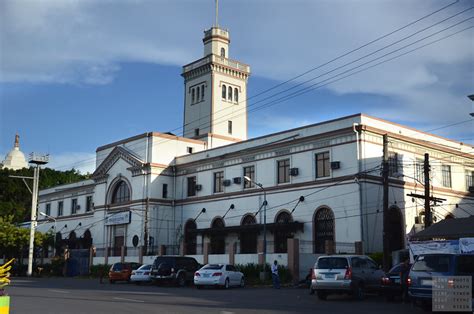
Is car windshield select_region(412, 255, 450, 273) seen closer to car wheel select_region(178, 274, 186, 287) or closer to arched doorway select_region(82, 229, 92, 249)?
car wheel select_region(178, 274, 186, 287)

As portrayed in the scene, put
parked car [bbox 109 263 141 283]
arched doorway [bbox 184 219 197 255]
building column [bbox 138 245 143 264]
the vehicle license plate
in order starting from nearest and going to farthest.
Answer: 1. the vehicle license plate
2. parked car [bbox 109 263 141 283]
3. building column [bbox 138 245 143 264]
4. arched doorway [bbox 184 219 197 255]

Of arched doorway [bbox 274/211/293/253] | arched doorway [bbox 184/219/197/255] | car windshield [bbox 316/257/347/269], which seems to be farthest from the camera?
arched doorway [bbox 184/219/197/255]

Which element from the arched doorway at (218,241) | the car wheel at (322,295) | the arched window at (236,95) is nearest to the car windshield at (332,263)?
the car wheel at (322,295)

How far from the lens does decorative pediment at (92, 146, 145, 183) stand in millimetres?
52719

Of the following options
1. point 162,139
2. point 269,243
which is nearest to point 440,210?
point 269,243

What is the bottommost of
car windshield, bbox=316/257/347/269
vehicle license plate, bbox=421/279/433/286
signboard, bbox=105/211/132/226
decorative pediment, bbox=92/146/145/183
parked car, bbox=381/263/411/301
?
parked car, bbox=381/263/411/301

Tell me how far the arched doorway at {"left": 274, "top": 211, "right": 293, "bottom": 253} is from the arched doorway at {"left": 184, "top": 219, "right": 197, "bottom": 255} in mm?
9564

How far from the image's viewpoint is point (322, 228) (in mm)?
39406

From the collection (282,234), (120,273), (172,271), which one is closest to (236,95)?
(282,234)

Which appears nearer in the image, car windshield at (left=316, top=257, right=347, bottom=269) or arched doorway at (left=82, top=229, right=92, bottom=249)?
car windshield at (left=316, top=257, right=347, bottom=269)

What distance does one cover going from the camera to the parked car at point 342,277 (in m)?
20.9

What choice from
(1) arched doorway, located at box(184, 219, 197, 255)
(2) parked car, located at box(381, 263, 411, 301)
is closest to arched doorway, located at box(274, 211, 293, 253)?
(1) arched doorway, located at box(184, 219, 197, 255)

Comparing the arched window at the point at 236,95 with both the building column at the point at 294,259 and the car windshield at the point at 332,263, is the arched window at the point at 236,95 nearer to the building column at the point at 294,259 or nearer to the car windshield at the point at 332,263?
the building column at the point at 294,259

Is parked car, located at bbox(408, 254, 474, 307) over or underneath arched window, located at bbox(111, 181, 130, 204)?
underneath
